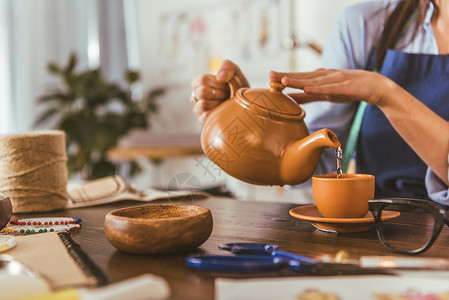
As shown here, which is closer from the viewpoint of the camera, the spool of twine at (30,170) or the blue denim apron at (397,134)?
the spool of twine at (30,170)

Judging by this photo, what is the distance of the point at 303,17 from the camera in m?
2.69

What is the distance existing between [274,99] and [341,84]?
0.15 meters

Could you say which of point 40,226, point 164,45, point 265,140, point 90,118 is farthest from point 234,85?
point 164,45

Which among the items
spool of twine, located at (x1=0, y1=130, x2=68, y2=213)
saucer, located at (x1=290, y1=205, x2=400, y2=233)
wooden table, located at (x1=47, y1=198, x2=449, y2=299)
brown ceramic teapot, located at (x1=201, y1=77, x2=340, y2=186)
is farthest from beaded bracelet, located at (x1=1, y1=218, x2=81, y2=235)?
saucer, located at (x1=290, y1=205, x2=400, y2=233)

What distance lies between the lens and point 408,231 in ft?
2.11

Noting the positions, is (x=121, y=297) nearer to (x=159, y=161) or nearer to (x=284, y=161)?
(x=284, y=161)

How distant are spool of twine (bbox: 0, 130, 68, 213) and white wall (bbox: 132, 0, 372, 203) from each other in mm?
1424

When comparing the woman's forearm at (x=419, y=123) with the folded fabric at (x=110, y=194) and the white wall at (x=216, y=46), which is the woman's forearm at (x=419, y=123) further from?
the white wall at (x=216, y=46)

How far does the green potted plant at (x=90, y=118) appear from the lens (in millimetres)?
3084

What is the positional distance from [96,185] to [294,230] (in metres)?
0.57

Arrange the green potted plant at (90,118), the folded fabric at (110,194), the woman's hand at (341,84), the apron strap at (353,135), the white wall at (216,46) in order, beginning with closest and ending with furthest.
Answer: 1. the woman's hand at (341,84)
2. the folded fabric at (110,194)
3. the apron strap at (353,135)
4. the white wall at (216,46)
5. the green potted plant at (90,118)

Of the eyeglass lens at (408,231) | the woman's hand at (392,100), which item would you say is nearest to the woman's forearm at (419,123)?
the woman's hand at (392,100)

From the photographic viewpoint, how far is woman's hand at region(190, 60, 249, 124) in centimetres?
85

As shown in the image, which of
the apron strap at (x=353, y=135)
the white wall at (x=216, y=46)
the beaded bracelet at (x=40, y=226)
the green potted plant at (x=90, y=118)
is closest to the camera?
the beaded bracelet at (x=40, y=226)
